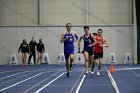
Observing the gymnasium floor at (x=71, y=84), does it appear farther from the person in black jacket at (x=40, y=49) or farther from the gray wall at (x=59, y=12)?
the gray wall at (x=59, y=12)

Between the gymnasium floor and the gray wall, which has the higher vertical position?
the gray wall

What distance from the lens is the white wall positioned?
31703 mm

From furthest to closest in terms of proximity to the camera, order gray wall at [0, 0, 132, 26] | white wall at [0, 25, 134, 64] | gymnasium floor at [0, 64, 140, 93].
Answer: gray wall at [0, 0, 132, 26] → white wall at [0, 25, 134, 64] → gymnasium floor at [0, 64, 140, 93]

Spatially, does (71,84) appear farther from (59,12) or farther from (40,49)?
(59,12)

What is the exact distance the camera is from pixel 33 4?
32.5 meters

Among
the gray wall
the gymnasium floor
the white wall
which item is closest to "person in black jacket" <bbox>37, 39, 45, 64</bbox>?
the white wall

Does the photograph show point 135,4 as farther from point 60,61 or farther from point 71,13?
point 60,61

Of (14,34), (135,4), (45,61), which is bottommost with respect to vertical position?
(45,61)

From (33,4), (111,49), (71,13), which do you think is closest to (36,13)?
(33,4)

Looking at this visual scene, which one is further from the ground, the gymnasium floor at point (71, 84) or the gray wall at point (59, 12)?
the gray wall at point (59, 12)

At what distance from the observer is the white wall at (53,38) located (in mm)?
31703

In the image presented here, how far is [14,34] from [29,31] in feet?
4.07

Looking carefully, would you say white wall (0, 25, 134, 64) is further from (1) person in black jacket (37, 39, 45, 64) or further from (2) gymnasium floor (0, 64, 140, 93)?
(2) gymnasium floor (0, 64, 140, 93)

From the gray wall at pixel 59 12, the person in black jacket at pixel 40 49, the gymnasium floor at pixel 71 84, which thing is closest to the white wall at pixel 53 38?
the gray wall at pixel 59 12
